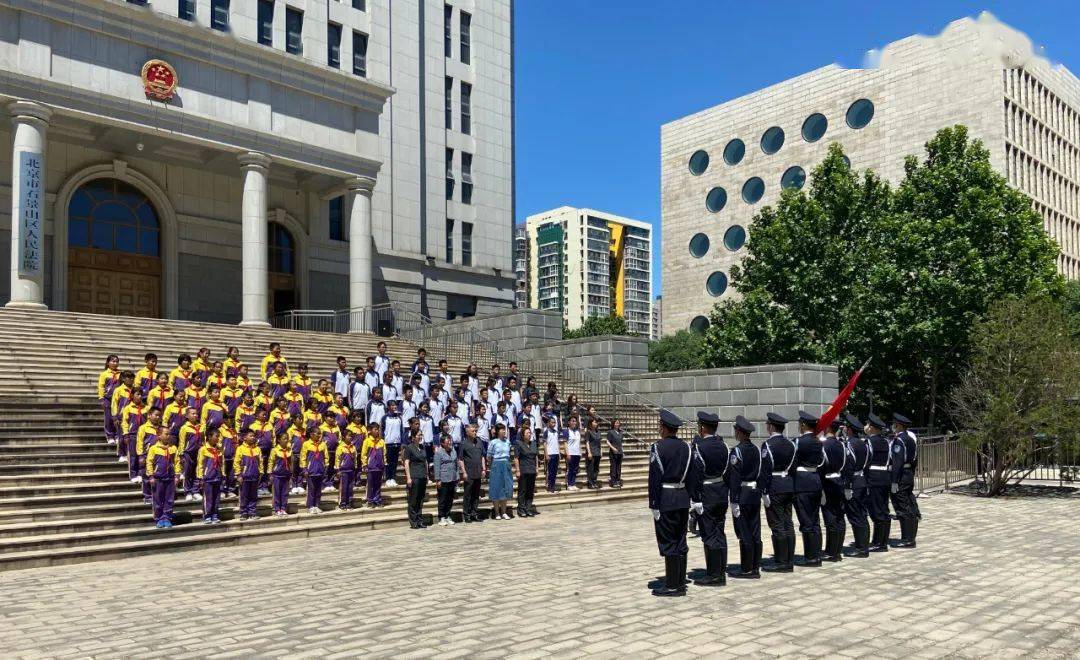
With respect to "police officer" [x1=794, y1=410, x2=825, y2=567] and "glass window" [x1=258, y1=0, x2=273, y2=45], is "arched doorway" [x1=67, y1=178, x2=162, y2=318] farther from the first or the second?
"police officer" [x1=794, y1=410, x2=825, y2=567]

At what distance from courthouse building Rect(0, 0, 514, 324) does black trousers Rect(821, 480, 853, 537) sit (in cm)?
2162

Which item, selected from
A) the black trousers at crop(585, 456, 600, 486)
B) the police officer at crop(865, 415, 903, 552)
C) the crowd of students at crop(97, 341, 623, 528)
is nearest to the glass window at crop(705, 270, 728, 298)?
the black trousers at crop(585, 456, 600, 486)

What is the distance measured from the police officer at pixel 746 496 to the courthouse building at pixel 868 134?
41.8 m

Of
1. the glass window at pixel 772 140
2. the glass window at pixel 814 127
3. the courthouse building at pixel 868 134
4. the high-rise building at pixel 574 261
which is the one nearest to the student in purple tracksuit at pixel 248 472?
the courthouse building at pixel 868 134

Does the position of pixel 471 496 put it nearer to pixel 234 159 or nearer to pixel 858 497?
pixel 858 497

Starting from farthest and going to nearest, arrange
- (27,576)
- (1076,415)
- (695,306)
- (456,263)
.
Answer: (695,306)
(456,263)
(1076,415)
(27,576)

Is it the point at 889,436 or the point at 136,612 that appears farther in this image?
the point at 889,436

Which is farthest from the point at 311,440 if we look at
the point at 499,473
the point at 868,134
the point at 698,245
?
the point at 698,245

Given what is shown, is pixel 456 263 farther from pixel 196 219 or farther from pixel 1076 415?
pixel 1076 415

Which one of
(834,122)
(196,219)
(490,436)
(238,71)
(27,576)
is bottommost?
(27,576)

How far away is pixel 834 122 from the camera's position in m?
59.0

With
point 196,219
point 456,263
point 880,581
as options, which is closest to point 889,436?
point 880,581

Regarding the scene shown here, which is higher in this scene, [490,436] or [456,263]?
[456,263]

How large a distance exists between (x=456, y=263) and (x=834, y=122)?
98.3 ft
